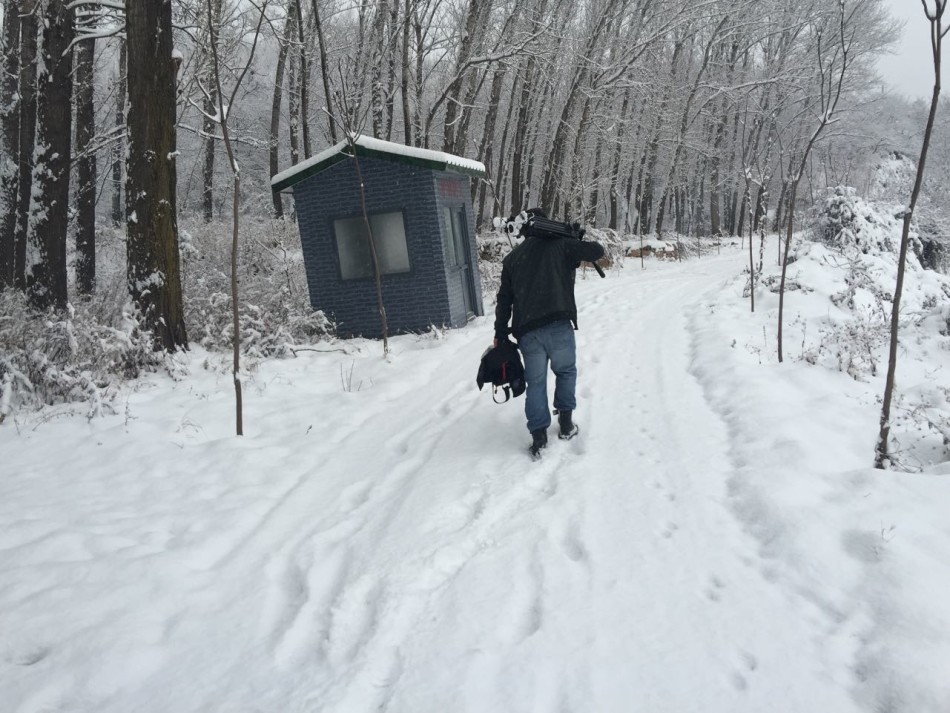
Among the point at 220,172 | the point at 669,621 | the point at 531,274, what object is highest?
the point at 220,172

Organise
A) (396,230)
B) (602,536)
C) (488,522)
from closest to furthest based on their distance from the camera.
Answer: (602,536) → (488,522) → (396,230)

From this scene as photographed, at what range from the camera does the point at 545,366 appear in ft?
15.2

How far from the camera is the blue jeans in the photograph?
4.51 m

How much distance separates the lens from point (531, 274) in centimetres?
452

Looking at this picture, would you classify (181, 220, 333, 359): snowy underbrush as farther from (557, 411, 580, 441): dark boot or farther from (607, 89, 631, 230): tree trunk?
(607, 89, 631, 230): tree trunk

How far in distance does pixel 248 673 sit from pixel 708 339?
683 cm

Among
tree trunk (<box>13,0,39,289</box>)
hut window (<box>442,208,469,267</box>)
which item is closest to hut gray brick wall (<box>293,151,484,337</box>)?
hut window (<box>442,208,469,267</box>)

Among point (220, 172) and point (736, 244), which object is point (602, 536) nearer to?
point (736, 244)

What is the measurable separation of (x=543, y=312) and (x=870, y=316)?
741cm

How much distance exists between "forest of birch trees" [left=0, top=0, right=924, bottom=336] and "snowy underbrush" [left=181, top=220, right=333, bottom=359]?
53.5 inches

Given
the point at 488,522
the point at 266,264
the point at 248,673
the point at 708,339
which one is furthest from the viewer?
the point at 266,264

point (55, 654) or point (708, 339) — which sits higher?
point (708, 339)

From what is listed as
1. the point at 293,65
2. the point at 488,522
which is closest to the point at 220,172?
the point at 293,65

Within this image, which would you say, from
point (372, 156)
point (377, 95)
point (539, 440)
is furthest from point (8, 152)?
point (539, 440)
